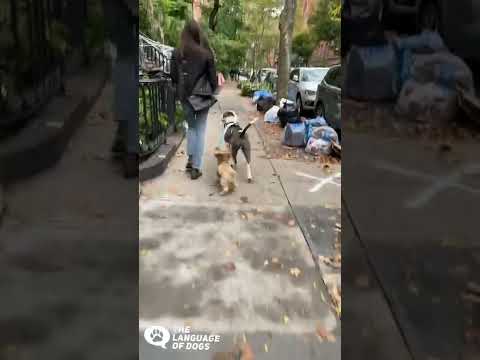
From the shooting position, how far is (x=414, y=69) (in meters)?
1.13

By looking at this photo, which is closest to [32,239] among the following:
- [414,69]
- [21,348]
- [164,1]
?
[21,348]

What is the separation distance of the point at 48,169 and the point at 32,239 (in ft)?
0.55

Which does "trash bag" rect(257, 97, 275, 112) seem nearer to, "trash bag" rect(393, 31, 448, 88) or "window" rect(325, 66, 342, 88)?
"window" rect(325, 66, 342, 88)

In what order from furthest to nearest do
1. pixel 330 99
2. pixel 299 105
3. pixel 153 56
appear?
pixel 299 105, pixel 330 99, pixel 153 56

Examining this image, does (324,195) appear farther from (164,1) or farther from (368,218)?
(164,1)

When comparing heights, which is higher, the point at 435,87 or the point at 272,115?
the point at 435,87

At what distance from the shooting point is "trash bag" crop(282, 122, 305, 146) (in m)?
1.79

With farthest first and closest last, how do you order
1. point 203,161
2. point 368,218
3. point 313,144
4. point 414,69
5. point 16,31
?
point 203,161 < point 313,144 < point 368,218 < point 414,69 < point 16,31

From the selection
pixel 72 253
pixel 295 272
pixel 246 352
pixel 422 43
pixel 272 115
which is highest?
pixel 422 43

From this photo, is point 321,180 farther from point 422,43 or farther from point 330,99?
point 422,43

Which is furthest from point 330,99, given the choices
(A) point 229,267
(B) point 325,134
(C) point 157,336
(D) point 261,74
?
(C) point 157,336

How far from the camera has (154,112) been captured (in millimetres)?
1442

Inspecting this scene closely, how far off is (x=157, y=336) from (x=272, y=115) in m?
0.84

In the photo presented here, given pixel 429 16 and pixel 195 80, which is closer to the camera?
pixel 429 16
